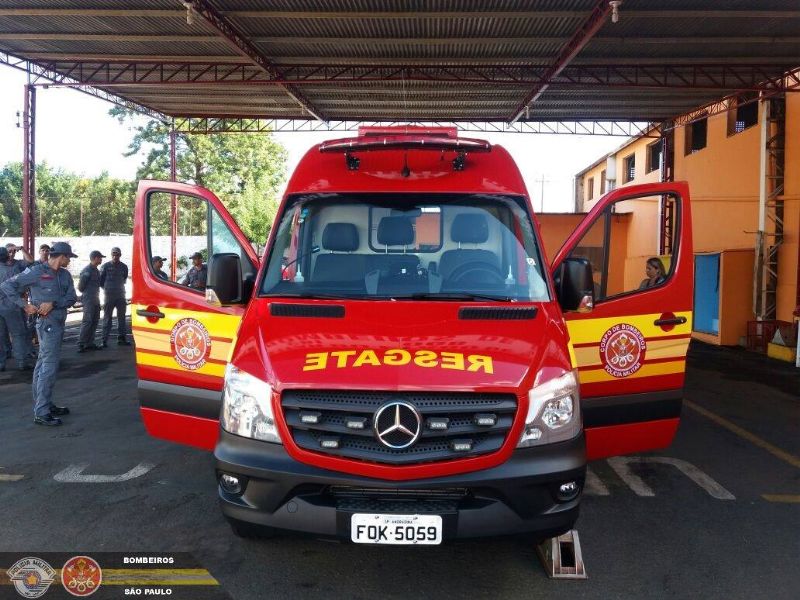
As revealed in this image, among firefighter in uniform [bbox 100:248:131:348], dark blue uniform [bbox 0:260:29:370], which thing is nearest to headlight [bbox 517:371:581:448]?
dark blue uniform [bbox 0:260:29:370]

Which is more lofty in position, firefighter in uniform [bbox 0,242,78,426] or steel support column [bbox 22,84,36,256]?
steel support column [bbox 22,84,36,256]

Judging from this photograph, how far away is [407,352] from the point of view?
3172mm

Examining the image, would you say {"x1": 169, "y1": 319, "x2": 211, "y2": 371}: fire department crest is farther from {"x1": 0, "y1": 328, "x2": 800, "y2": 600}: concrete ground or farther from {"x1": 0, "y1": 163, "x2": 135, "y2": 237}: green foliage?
{"x1": 0, "y1": 163, "x2": 135, "y2": 237}: green foliage

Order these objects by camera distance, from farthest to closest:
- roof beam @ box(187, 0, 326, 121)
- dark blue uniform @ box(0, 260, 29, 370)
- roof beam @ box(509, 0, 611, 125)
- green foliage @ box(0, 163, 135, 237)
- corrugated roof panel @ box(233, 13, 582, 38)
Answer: green foliage @ box(0, 163, 135, 237), corrugated roof panel @ box(233, 13, 582, 38), roof beam @ box(187, 0, 326, 121), roof beam @ box(509, 0, 611, 125), dark blue uniform @ box(0, 260, 29, 370)

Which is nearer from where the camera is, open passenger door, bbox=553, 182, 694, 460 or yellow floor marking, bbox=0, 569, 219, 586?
yellow floor marking, bbox=0, 569, 219, 586

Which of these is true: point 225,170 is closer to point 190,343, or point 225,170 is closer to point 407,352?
point 190,343

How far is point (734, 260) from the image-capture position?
47.9 feet

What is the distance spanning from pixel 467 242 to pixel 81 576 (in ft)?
9.68

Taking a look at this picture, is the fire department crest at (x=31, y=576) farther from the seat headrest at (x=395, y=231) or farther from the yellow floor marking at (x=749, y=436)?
the yellow floor marking at (x=749, y=436)

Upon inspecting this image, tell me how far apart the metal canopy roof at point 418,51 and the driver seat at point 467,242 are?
8067 mm

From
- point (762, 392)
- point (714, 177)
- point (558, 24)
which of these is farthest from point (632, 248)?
point (762, 392)

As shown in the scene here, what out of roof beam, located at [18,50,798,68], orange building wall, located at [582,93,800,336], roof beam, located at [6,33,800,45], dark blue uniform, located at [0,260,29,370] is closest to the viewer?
dark blue uniform, located at [0,260,29,370]

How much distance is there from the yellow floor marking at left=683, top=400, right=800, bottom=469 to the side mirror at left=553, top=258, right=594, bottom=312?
3.15 m

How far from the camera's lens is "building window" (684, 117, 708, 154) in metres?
19.4
